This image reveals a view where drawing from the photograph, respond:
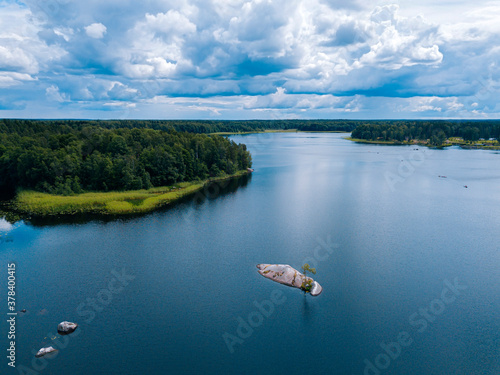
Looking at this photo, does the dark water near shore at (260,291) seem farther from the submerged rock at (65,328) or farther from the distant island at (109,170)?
the distant island at (109,170)

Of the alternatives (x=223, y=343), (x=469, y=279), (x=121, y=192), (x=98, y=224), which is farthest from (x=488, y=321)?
(x=121, y=192)

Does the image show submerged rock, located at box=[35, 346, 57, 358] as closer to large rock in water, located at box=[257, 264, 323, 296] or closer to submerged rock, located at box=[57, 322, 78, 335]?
submerged rock, located at box=[57, 322, 78, 335]

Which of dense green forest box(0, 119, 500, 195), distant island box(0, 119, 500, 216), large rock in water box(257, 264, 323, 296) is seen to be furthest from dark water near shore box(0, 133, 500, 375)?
dense green forest box(0, 119, 500, 195)

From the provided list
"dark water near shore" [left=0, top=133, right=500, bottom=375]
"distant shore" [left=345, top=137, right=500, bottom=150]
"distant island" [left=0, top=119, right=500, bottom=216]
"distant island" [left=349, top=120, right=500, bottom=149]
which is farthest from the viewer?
"distant island" [left=349, top=120, right=500, bottom=149]

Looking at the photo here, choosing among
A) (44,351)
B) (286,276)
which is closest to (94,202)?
(44,351)

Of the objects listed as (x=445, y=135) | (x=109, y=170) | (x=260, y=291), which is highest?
(x=445, y=135)

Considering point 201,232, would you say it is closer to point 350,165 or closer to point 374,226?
point 374,226

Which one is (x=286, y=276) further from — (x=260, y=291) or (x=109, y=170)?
(x=109, y=170)
